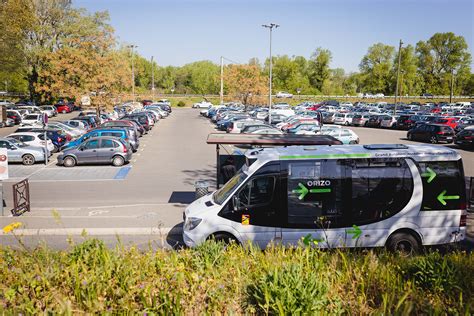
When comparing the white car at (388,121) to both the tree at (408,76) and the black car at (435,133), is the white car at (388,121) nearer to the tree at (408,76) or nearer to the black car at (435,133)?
the black car at (435,133)

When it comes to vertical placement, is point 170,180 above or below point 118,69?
below

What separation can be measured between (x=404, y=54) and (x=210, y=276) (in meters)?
110

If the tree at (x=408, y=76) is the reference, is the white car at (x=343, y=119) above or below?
below

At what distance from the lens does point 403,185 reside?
988 centimetres

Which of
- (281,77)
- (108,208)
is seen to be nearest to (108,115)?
(108,208)

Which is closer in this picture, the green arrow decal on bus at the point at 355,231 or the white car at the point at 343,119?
the green arrow decal on bus at the point at 355,231

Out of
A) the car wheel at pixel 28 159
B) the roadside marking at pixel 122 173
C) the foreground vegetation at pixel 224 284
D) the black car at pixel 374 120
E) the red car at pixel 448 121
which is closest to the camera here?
the foreground vegetation at pixel 224 284

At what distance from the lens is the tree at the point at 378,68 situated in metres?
105

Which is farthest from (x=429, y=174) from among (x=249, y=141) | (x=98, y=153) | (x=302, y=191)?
(x=98, y=153)

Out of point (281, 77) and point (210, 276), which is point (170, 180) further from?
point (281, 77)

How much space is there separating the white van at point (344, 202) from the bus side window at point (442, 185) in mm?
22

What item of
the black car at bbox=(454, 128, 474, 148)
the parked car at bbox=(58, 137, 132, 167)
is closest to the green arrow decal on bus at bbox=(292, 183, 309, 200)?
the parked car at bbox=(58, 137, 132, 167)

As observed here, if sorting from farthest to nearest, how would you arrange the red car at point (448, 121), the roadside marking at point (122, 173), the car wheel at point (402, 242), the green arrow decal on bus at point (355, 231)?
the red car at point (448, 121), the roadside marking at point (122, 173), the car wheel at point (402, 242), the green arrow decal on bus at point (355, 231)

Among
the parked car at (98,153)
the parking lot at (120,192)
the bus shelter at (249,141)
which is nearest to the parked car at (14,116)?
the parking lot at (120,192)
